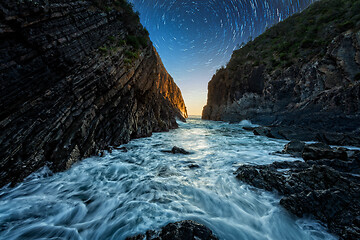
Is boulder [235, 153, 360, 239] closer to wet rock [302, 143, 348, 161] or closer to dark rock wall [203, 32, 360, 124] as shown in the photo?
wet rock [302, 143, 348, 161]

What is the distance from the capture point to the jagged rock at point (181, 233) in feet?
6.19

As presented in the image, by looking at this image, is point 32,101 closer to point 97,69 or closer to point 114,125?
point 97,69

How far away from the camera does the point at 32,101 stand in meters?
4.26

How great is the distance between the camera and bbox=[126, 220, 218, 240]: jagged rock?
6.19 feet

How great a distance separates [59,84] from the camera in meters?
5.09

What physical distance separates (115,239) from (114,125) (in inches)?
263

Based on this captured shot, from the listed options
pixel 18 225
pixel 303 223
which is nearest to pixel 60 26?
pixel 18 225

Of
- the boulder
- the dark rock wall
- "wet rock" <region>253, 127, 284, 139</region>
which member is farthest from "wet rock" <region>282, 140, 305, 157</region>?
the dark rock wall

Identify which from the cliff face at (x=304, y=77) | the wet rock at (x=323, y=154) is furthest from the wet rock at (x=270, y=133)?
the wet rock at (x=323, y=154)

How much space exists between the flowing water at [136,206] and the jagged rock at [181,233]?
21 cm

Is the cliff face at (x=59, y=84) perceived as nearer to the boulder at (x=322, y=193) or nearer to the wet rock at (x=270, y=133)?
the boulder at (x=322, y=193)

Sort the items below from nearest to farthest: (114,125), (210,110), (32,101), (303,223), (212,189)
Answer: (303,223), (212,189), (32,101), (114,125), (210,110)

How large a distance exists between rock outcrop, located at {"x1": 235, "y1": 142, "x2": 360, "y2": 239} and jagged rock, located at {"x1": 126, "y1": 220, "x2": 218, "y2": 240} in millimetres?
1987

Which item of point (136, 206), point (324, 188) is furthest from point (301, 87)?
point (136, 206)
